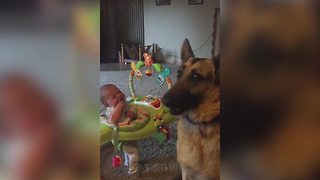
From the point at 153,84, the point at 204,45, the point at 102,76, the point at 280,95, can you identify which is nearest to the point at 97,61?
the point at 102,76

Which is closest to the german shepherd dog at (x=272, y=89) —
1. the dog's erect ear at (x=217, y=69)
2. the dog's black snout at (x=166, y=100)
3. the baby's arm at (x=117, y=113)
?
the dog's erect ear at (x=217, y=69)

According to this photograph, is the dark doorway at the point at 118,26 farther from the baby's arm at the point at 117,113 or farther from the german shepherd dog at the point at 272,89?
the german shepherd dog at the point at 272,89

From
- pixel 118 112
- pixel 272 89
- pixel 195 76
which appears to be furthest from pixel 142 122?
pixel 272 89

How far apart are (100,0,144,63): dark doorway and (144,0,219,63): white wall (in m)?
0.02

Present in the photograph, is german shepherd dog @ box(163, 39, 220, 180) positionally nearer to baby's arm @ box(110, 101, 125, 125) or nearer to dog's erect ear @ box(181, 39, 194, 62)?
dog's erect ear @ box(181, 39, 194, 62)

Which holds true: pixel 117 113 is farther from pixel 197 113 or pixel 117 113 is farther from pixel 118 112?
pixel 197 113

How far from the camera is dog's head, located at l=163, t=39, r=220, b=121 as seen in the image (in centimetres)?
90

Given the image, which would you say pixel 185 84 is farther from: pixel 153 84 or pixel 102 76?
pixel 102 76

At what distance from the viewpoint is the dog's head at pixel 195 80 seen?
0.90 m

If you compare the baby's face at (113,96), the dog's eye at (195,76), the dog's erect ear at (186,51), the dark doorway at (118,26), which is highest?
the dark doorway at (118,26)

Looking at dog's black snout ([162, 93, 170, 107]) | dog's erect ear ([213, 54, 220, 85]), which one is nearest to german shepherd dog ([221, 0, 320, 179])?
dog's erect ear ([213, 54, 220, 85])

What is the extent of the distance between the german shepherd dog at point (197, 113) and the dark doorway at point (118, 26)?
5.1 inches

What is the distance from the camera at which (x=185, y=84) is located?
907 millimetres

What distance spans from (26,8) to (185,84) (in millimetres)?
394
